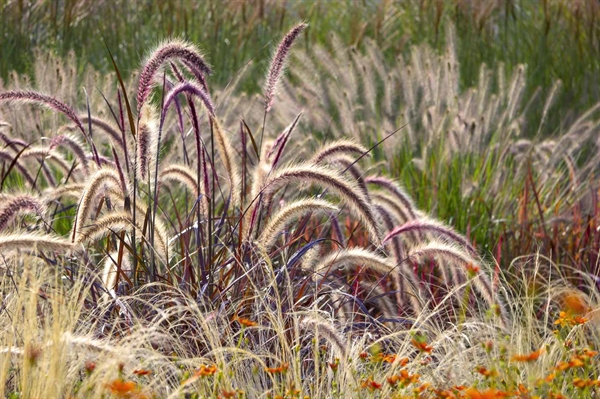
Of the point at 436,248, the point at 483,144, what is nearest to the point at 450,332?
the point at 436,248

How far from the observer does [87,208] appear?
11.3 feet

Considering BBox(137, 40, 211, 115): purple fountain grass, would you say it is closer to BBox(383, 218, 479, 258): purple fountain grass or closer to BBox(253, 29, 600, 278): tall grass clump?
BBox(383, 218, 479, 258): purple fountain grass

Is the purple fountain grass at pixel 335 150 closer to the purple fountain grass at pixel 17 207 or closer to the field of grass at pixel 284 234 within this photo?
the field of grass at pixel 284 234

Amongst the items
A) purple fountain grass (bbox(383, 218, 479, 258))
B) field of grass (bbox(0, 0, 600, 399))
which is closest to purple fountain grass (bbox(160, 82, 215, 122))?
field of grass (bbox(0, 0, 600, 399))

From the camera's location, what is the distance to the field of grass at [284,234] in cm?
317

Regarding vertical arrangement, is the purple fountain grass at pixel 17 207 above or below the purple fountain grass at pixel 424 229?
above

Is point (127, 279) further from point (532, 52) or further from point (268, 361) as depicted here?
point (532, 52)

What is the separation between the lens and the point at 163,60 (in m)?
3.53

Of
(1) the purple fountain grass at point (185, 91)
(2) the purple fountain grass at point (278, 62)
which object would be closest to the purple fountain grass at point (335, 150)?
(2) the purple fountain grass at point (278, 62)

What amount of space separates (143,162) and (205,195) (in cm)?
42

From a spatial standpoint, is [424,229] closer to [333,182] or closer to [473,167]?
[333,182]

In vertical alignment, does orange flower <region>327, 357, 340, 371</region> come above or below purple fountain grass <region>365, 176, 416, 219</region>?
below

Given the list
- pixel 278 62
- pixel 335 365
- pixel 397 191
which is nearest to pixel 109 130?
pixel 278 62

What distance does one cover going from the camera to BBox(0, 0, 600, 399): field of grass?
3.17 meters
